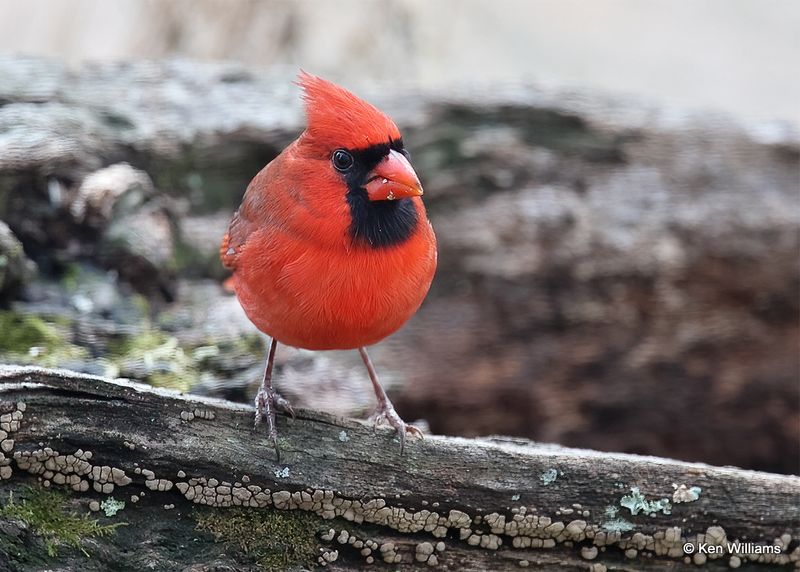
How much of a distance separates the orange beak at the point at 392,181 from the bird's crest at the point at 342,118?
0.06 metres

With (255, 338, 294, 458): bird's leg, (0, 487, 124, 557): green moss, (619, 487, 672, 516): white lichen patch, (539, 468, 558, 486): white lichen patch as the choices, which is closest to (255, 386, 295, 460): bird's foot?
(255, 338, 294, 458): bird's leg

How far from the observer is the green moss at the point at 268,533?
2143 mm

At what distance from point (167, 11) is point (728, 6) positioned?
5527 mm

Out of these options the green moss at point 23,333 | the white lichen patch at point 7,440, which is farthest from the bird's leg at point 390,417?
the green moss at point 23,333

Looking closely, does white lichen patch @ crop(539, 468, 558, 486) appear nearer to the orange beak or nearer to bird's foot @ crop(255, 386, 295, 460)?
bird's foot @ crop(255, 386, 295, 460)

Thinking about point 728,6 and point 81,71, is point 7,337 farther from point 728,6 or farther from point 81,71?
point 728,6

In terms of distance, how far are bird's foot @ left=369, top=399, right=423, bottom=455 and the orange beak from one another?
2.07 ft

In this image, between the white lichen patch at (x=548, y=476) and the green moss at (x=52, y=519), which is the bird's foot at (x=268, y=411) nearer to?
the green moss at (x=52, y=519)

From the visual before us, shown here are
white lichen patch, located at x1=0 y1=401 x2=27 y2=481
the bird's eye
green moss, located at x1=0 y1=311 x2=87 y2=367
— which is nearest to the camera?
white lichen patch, located at x1=0 y1=401 x2=27 y2=481

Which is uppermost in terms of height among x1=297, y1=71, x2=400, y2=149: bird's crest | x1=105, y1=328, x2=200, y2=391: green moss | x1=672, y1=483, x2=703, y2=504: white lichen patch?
x1=297, y1=71, x2=400, y2=149: bird's crest

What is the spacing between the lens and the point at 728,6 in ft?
28.6

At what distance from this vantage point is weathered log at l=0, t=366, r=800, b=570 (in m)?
2.08

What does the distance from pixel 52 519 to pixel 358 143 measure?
119 centimetres

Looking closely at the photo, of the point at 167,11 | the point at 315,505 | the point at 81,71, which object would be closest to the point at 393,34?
the point at 167,11
